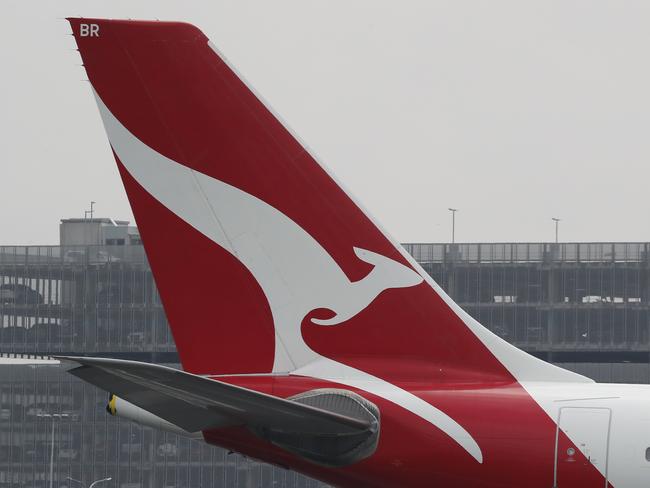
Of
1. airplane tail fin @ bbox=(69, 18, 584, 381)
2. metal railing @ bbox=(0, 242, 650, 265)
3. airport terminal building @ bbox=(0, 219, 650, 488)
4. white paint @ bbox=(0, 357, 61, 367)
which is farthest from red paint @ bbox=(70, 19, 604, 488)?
metal railing @ bbox=(0, 242, 650, 265)

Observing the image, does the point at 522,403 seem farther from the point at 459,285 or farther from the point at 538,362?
the point at 459,285

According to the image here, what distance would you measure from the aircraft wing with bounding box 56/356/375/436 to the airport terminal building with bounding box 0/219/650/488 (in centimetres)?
8098

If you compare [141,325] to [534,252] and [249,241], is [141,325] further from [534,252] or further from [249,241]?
[249,241]

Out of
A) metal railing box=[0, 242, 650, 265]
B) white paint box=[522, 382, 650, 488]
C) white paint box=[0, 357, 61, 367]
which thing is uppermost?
metal railing box=[0, 242, 650, 265]

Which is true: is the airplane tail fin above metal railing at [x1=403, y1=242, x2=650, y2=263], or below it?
below

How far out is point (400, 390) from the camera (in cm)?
1738

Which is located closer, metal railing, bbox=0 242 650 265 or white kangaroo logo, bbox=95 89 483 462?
white kangaroo logo, bbox=95 89 483 462

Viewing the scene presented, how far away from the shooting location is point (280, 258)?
17.9 meters

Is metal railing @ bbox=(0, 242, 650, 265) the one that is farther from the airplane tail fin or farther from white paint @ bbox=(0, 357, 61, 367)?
the airplane tail fin

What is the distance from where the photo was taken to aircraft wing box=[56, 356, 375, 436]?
570 inches

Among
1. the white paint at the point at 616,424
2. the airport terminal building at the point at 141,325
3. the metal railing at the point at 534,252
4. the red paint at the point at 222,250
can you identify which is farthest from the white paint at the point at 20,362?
the white paint at the point at 616,424

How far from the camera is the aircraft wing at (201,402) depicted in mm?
14484

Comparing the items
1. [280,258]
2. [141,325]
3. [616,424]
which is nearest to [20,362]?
[141,325]

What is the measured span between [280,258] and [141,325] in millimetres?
90859
